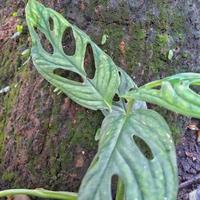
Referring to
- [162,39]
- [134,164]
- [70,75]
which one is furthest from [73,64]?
[134,164]

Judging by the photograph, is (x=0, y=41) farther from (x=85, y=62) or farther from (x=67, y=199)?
(x=67, y=199)

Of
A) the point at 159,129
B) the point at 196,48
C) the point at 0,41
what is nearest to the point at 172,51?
the point at 196,48

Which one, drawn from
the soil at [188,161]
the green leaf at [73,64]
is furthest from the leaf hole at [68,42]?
the soil at [188,161]

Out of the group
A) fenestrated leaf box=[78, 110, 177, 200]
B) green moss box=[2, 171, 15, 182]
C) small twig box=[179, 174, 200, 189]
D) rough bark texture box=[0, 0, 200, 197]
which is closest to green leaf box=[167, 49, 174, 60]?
rough bark texture box=[0, 0, 200, 197]

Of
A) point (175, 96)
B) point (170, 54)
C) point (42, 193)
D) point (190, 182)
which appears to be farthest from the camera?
point (170, 54)

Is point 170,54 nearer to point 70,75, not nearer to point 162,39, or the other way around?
point 162,39

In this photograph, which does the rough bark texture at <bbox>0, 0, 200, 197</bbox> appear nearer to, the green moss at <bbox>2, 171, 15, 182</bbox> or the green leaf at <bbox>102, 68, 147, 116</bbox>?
the green moss at <bbox>2, 171, 15, 182</bbox>

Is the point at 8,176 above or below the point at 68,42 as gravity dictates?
below
